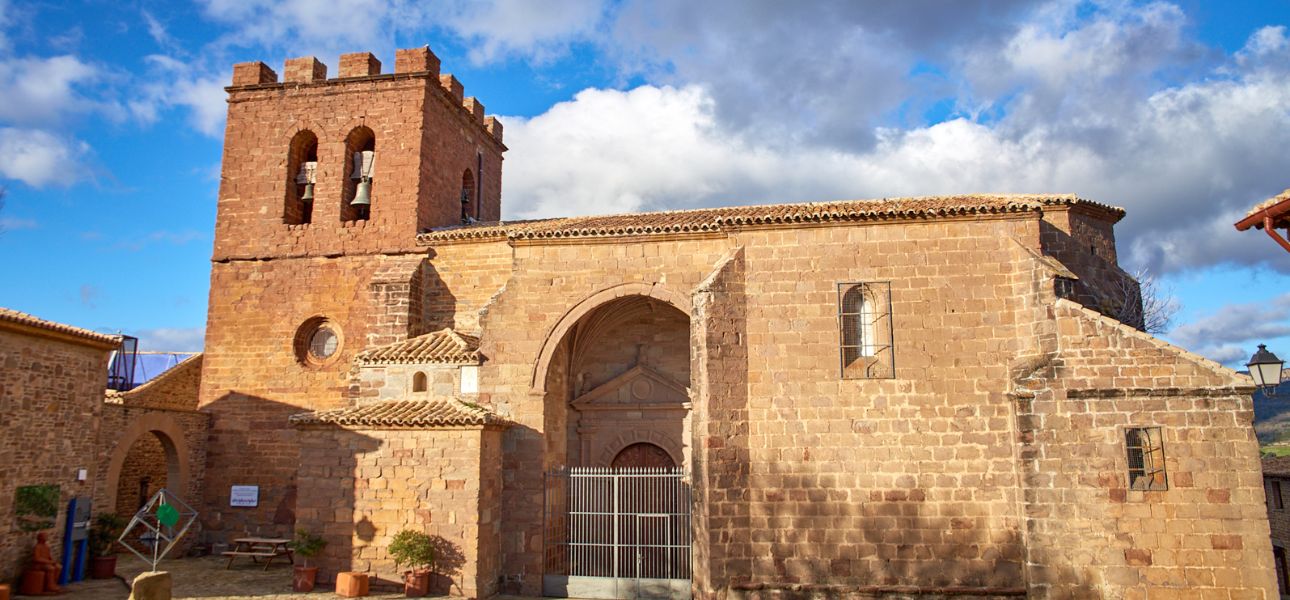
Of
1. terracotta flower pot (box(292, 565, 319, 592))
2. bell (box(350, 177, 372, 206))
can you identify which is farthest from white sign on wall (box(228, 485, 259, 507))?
bell (box(350, 177, 372, 206))

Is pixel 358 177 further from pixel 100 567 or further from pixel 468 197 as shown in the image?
pixel 100 567

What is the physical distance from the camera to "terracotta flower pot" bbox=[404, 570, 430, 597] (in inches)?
451

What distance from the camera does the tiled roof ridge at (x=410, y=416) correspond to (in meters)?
12.1

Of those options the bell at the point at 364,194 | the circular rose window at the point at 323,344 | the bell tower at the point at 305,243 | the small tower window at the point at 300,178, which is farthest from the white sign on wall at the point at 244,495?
the bell at the point at 364,194

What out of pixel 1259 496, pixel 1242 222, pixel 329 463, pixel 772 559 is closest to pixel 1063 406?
pixel 1259 496

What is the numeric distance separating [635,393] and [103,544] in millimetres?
8798

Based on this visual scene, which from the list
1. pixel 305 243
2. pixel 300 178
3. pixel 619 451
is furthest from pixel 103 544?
pixel 619 451

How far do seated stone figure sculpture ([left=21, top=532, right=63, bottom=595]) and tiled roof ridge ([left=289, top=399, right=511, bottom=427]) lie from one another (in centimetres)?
365

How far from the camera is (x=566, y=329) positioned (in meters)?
13.5

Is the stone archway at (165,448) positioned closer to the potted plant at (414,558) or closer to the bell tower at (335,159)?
the bell tower at (335,159)

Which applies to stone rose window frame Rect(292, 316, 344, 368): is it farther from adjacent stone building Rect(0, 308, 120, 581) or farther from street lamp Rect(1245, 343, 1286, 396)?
street lamp Rect(1245, 343, 1286, 396)

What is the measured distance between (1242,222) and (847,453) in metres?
5.37

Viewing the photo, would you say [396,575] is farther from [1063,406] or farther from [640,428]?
[1063,406]

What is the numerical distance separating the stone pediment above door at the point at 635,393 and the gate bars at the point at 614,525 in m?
1.21
